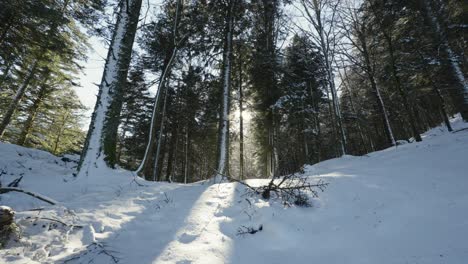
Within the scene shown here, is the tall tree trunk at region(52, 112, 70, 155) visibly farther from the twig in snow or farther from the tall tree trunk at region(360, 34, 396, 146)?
the tall tree trunk at region(360, 34, 396, 146)

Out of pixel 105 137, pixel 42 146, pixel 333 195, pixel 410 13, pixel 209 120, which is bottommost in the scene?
pixel 333 195

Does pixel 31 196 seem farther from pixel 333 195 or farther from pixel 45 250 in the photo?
pixel 333 195

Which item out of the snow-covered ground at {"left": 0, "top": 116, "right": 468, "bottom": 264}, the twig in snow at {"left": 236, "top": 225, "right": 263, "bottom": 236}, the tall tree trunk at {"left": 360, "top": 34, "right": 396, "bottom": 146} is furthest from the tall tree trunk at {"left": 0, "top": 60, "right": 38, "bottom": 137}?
the tall tree trunk at {"left": 360, "top": 34, "right": 396, "bottom": 146}

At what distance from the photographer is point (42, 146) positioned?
542 inches

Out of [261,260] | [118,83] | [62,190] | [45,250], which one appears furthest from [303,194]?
[118,83]

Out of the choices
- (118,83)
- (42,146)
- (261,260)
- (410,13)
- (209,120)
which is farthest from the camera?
(209,120)

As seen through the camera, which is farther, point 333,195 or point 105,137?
point 105,137

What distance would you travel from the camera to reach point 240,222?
334 centimetres

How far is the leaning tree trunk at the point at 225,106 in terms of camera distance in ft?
25.3

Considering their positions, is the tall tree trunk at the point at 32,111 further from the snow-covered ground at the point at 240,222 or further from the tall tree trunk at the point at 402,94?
the tall tree trunk at the point at 402,94

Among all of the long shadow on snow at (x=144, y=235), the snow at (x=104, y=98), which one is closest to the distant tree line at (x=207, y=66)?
the snow at (x=104, y=98)

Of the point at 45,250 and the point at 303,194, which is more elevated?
the point at 303,194

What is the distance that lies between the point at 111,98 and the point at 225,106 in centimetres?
401

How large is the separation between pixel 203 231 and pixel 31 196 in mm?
2624
